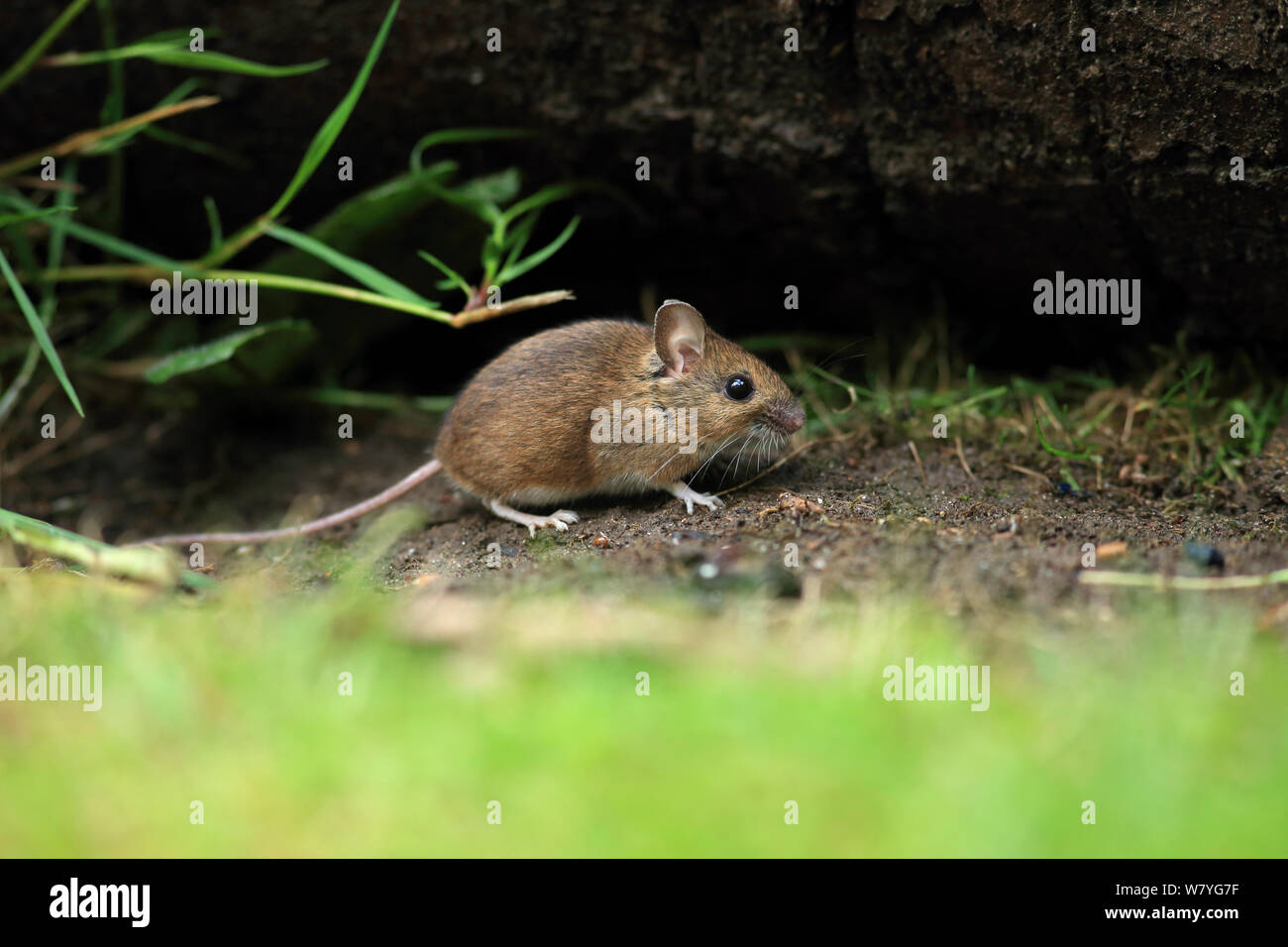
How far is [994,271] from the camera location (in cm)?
561

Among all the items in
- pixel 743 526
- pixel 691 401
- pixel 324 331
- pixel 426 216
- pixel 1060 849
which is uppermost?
pixel 426 216

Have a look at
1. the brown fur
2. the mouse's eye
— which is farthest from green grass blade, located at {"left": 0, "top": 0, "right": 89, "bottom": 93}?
the mouse's eye

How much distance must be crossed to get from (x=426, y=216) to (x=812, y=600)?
302cm

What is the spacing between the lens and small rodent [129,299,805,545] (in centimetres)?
486

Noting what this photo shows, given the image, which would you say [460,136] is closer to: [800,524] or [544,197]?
[544,197]

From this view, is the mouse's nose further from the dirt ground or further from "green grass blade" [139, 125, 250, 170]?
"green grass blade" [139, 125, 250, 170]

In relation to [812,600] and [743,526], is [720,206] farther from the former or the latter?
[812,600]

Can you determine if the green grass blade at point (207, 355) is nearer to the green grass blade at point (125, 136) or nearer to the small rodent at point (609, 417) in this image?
the small rodent at point (609, 417)

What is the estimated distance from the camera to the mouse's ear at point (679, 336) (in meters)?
4.71

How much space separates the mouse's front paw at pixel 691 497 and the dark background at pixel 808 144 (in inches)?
61.0

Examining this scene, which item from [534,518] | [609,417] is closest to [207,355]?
[534,518]

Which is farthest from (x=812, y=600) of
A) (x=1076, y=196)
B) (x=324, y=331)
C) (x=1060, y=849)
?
(x=324, y=331)

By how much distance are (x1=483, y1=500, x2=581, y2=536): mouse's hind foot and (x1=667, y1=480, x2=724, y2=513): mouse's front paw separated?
0.44 metres

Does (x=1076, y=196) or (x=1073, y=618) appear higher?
(x=1076, y=196)
